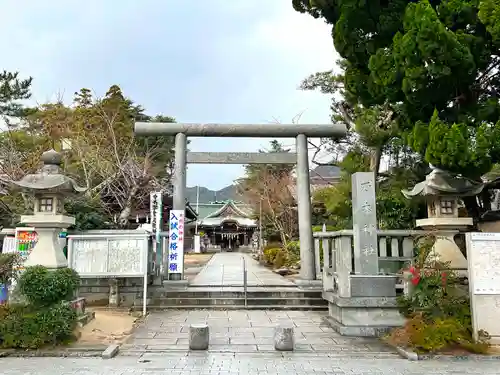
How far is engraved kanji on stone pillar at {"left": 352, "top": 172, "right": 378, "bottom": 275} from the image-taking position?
8.93m

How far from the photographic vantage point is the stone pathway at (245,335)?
7.68 metres

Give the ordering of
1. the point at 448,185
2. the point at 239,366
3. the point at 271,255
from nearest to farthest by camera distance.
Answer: the point at 239,366
the point at 448,185
the point at 271,255

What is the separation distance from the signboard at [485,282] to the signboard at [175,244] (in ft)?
24.9

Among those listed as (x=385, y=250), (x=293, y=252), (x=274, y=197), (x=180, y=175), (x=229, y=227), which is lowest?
(x=293, y=252)

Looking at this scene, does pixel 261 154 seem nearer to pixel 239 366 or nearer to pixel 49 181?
pixel 49 181

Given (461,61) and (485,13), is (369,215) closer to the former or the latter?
(461,61)

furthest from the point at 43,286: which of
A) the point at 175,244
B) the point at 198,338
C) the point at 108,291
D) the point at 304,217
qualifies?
the point at 304,217

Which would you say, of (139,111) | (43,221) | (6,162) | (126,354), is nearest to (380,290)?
(126,354)

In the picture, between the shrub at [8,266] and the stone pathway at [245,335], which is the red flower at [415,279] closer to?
the stone pathway at [245,335]

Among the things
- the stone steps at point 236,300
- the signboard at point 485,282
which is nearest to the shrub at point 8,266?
the stone steps at point 236,300

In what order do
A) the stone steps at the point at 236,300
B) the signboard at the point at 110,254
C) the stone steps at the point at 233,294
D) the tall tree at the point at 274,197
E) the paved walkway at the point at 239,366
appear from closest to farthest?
the paved walkway at the point at 239,366 → the signboard at the point at 110,254 → the stone steps at the point at 236,300 → the stone steps at the point at 233,294 → the tall tree at the point at 274,197

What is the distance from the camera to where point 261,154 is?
1520cm

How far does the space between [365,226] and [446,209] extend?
1699 mm

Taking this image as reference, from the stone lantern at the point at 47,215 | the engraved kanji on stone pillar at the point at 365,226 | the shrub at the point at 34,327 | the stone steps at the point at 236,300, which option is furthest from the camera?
the stone steps at the point at 236,300
